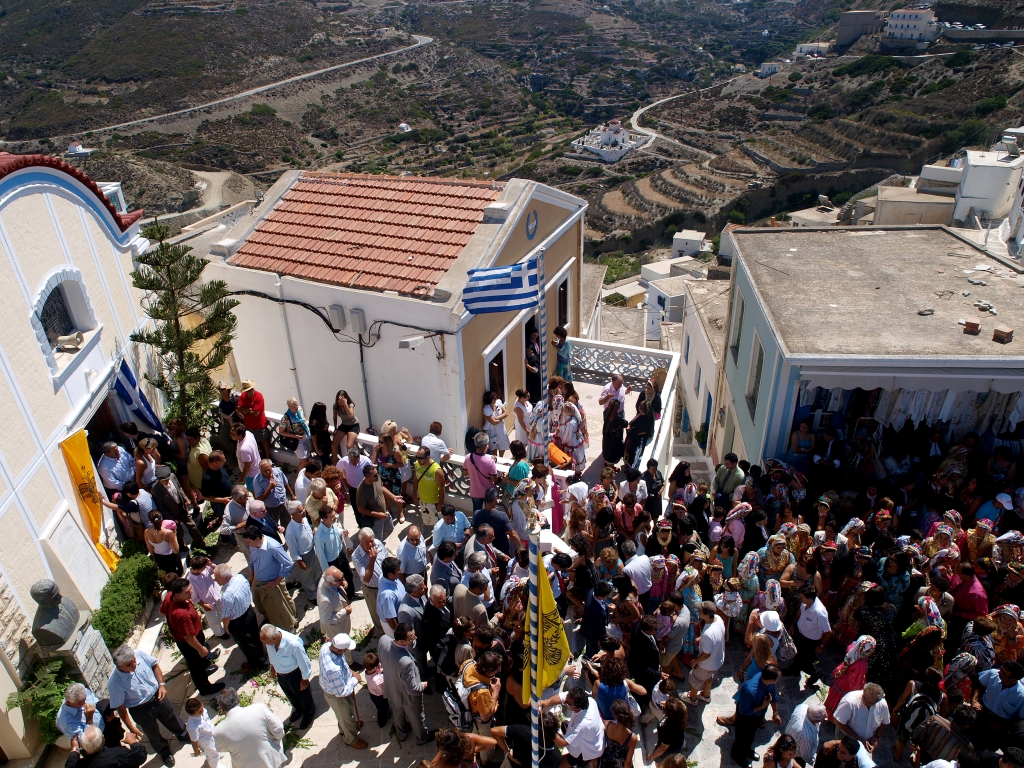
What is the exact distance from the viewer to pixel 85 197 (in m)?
8.21

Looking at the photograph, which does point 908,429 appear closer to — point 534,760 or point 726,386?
point 726,386

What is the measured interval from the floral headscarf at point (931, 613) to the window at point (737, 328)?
256 inches

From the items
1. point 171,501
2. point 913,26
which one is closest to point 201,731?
point 171,501

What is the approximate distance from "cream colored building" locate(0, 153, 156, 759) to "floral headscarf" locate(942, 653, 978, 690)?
801 cm

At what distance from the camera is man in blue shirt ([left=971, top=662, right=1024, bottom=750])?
5223mm

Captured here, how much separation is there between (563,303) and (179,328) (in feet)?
26.3

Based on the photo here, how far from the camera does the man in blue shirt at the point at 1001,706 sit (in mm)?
5223

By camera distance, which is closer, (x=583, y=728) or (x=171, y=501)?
(x=583, y=728)

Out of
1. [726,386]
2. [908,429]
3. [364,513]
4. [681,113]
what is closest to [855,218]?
[726,386]

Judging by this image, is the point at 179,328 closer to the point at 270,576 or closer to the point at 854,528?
the point at 270,576

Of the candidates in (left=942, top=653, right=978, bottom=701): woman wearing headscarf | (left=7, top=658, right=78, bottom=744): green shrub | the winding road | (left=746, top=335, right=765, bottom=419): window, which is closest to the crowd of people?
(left=942, top=653, right=978, bottom=701): woman wearing headscarf

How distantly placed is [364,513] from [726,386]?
25.4 feet

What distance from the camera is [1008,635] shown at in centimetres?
571

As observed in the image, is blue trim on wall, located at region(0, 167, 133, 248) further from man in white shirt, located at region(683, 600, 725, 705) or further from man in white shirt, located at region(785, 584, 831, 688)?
man in white shirt, located at region(785, 584, 831, 688)
